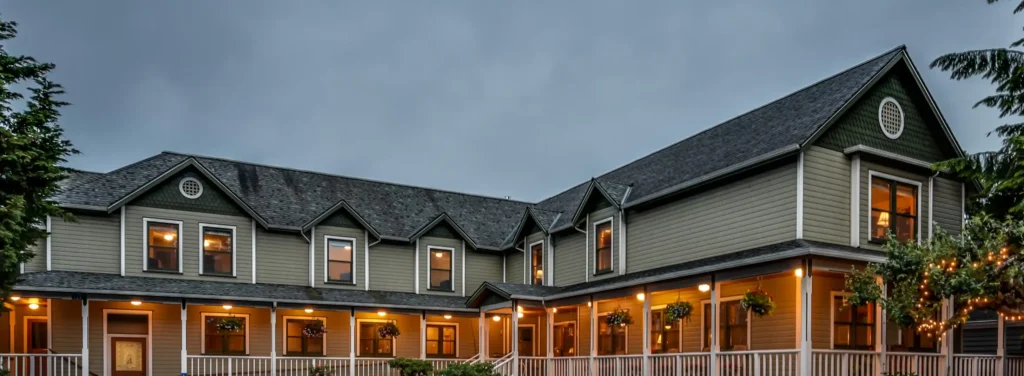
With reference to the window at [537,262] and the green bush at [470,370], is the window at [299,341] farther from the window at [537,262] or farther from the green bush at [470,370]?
the window at [537,262]

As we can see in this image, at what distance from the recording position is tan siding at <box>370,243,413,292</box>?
85.4 ft

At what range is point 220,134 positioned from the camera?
130 meters

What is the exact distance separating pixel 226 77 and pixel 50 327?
112844 mm

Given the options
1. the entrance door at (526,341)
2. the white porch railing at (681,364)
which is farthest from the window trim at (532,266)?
the white porch railing at (681,364)

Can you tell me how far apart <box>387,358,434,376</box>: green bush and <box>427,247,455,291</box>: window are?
462 centimetres

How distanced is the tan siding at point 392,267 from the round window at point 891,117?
15026mm

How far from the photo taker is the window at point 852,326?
17109mm

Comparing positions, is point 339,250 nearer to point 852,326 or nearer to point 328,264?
point 328,264

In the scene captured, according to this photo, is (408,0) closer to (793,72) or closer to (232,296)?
(793,72)

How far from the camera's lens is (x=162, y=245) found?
75.0 feet

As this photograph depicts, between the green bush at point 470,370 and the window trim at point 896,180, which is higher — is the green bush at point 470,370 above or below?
below

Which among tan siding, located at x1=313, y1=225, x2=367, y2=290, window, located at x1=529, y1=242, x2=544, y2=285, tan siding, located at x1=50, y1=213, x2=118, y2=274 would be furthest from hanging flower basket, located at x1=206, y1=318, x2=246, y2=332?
window, located at x1=529, y1=242, x2=544, y2=285

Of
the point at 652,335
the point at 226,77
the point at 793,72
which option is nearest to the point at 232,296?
the point at 652,335

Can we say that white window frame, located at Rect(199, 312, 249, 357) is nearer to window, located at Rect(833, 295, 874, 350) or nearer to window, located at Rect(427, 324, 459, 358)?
window, located at Rect(427, 324, 459, 358)
